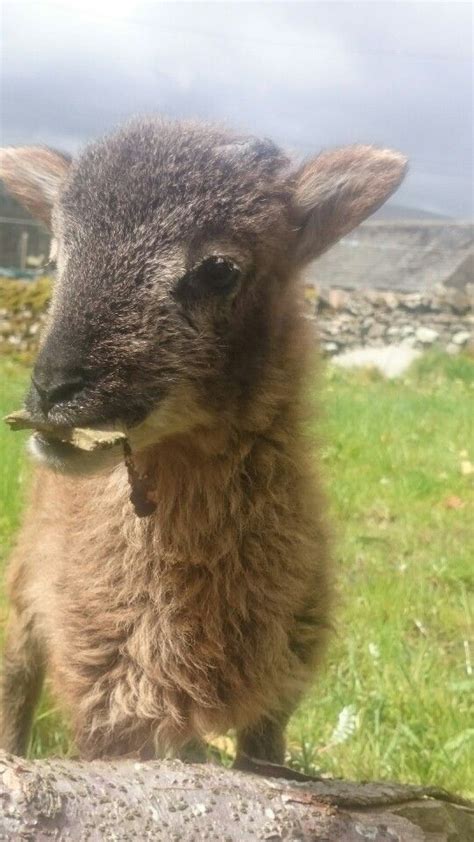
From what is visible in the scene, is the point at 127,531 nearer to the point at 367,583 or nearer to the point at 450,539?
the point at 367,583

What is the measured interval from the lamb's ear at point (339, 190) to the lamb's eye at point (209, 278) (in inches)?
7.1

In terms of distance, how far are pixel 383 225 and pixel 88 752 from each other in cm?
99

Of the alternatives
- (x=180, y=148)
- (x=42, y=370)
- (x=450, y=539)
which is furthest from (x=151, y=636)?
(x=450, y=539)

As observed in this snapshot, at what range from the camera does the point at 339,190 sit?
1304 mm

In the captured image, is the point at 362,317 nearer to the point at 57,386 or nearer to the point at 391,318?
the point at 391,318

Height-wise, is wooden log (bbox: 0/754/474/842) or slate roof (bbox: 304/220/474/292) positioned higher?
slate roof (bbox: 304/220/474/292)

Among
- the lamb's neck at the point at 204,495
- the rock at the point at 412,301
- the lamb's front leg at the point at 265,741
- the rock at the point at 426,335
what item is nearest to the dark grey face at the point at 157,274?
the lamb's neck at the point at 204,495

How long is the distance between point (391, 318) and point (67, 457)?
→ 7.41 ft

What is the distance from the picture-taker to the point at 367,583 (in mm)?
2273

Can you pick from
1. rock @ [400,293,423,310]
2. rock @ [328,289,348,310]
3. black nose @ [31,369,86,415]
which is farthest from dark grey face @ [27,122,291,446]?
rock @ [400,293,423,310]

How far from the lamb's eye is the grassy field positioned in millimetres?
370

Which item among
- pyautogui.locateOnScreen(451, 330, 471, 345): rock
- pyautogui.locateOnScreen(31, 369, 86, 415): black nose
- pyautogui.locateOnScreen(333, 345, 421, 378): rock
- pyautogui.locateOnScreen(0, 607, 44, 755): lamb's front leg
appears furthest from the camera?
pyautogui.locateOnScreen(451, 330, 471, 345): rock

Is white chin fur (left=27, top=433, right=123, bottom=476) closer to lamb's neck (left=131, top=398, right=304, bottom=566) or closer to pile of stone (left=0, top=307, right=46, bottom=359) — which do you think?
lamb's neck (left=131, top=398, right=304, bottom=566)

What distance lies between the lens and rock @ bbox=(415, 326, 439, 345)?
3705 mm
